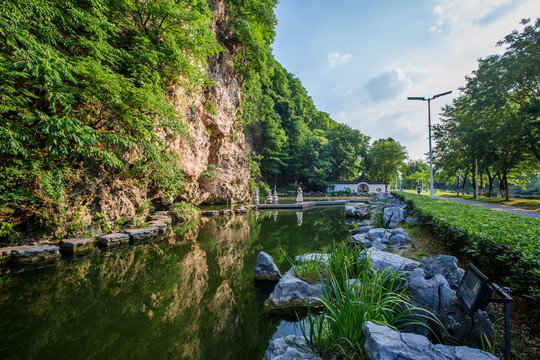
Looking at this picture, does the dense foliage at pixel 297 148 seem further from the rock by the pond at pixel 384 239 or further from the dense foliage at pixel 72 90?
the rock by the pond at pixel 384 239

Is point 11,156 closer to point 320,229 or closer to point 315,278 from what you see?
point 315,278

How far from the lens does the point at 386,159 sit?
119 feet

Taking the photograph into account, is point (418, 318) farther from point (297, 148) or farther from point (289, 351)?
point (297, 148)

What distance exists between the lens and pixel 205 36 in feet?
30.9

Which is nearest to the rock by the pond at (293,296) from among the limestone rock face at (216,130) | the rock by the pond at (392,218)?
the rock by the pond at (392,218)

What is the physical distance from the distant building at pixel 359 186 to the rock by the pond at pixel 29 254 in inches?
1343

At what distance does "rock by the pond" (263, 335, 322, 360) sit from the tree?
37.3 meters

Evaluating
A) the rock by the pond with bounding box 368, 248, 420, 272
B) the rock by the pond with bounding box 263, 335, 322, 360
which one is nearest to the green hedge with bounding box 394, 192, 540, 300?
the rock by the pond with bounding box 368, 248, 420, 272

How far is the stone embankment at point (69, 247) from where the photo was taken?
15.7 feet

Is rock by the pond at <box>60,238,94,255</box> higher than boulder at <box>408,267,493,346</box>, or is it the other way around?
boulder at <box>408,267,493,346</box>

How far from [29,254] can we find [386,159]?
40494 millimetres

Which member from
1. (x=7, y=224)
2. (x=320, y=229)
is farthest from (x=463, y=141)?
(x=7, y=224)

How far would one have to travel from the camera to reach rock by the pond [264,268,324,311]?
3270mm

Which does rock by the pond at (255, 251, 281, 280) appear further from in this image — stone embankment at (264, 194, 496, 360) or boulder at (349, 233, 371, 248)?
boulder at (349, 233, 371, 248)
